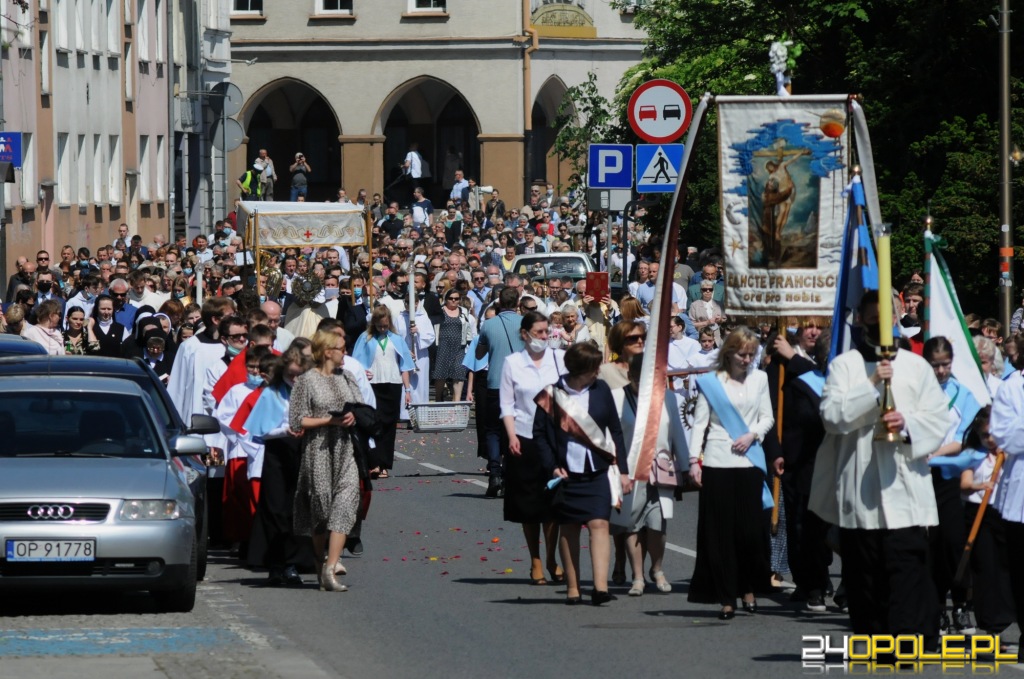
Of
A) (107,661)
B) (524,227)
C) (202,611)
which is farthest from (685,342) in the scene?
(524,227)

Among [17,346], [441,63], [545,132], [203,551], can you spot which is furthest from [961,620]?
[545,132]

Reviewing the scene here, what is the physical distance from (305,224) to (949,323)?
23.6 metres

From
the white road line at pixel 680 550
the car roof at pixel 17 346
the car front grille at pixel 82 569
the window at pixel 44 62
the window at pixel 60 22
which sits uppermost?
the window at pixel 60 22

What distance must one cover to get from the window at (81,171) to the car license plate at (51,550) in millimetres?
37453

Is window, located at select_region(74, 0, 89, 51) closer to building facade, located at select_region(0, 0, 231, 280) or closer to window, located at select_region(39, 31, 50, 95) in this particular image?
building facade, located at select_region(0, 0, 231, 280)

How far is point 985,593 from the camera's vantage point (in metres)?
12.0

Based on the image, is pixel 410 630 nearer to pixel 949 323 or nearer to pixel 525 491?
pixel 525 491

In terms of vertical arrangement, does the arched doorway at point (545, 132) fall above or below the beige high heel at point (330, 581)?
above

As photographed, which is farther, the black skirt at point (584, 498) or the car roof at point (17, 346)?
the car roof at point (17, 346)

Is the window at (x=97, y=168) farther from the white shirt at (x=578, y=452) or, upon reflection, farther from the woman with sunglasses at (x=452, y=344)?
the white shirt at (x=578, y=452)

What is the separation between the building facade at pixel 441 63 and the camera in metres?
72.1

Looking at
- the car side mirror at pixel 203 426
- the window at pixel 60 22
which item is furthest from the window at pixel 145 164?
the car side mirror at pixel 203 426

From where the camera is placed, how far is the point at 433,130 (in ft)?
250

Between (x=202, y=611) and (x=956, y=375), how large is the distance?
4.55 m
